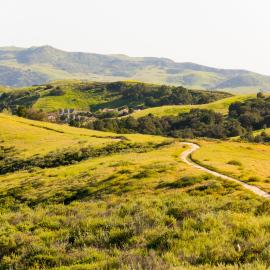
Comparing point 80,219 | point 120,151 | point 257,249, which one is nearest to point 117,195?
point 80,219

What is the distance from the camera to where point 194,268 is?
1036 centimetres

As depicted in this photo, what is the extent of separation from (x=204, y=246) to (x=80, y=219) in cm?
680

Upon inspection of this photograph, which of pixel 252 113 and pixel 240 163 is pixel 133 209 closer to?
pixel 240 163

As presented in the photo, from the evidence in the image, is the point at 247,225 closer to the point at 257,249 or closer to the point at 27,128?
the point at 257,249

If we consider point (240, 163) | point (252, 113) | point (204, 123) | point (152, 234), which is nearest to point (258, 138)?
point (204, 123)

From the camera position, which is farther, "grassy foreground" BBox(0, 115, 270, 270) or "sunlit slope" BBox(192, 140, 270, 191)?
"sunlit slope" BBox(192, 140, 270, 191)

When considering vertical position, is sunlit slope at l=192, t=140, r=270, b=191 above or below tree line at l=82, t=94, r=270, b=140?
above

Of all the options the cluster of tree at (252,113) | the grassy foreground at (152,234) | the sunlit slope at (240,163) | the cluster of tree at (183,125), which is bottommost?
the cluster of tree at (183,125)

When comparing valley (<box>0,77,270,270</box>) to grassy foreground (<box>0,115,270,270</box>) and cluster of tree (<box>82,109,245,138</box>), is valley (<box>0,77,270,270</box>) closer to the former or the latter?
grassy foreground (<box>0,115,270,270</box>)

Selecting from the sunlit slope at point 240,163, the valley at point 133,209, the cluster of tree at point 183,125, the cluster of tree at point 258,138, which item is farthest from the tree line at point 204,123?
the sunlit slope at point 240,163

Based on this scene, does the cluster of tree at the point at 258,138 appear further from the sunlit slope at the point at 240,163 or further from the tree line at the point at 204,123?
the sunlit slope at the point at 240,163

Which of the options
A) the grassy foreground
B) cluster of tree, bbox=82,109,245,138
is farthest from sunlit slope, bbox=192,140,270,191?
cluster of tree, bbox=82,109,245,138

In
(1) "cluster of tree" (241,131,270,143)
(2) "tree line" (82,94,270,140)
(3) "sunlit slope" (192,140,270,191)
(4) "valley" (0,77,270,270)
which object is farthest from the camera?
(2) "tree line" (82,94,270,140)

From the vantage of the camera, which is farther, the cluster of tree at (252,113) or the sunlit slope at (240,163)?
the cluster of tree at (252,113)
